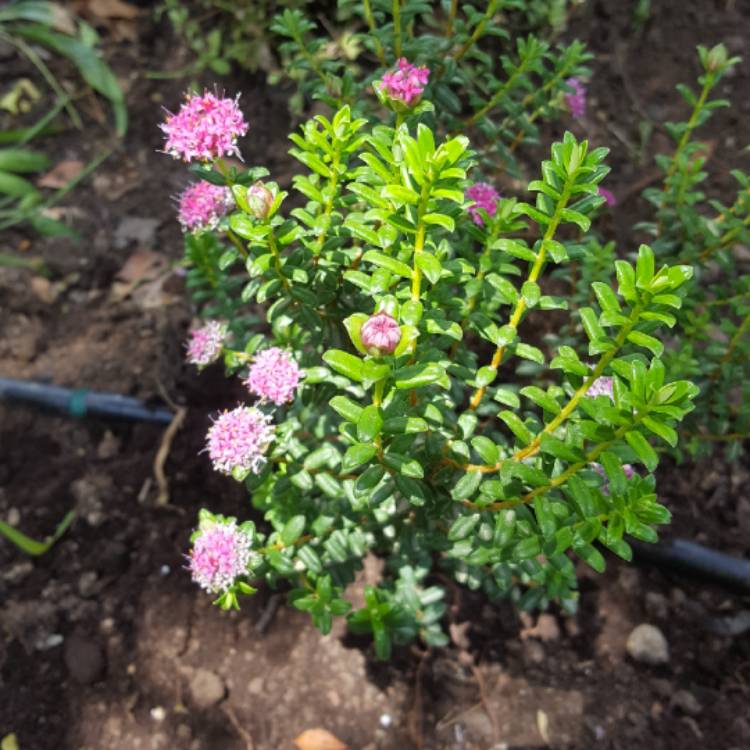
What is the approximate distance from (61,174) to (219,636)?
7.96 feet

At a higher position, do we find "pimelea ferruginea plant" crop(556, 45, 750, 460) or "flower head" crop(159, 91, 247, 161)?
"flower head" crop(159, 91, 247, 161)

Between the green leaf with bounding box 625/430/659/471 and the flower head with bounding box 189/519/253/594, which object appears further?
the flower head with bounding box 189/519/253/594

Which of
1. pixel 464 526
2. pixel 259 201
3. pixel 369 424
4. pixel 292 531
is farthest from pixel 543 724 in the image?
pixel 259 201

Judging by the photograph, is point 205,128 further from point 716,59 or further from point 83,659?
point 83,659

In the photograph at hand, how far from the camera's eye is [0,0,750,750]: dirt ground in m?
2.30

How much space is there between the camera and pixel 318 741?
2.26 m

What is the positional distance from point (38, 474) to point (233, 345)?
115 centimetres

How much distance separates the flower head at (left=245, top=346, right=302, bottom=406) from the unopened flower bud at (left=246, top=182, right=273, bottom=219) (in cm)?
35

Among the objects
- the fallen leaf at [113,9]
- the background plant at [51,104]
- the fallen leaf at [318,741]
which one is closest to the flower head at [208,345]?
the fallen leaf at [318,741]

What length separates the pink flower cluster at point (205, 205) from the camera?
5.74ft

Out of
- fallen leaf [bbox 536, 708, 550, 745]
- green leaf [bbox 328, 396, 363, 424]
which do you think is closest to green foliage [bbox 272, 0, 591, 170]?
green leaf [bbox 328, 396, 363, 424]

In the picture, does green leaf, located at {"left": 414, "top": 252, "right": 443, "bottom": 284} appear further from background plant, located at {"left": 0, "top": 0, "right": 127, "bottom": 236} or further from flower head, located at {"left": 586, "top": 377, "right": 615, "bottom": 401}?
background plant, located at {"left": 0, "top": 0, "right": 127, "bottom": 236}

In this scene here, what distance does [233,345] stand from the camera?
7.11 ft

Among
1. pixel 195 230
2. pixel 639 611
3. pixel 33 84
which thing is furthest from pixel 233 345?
pixel 33 84
